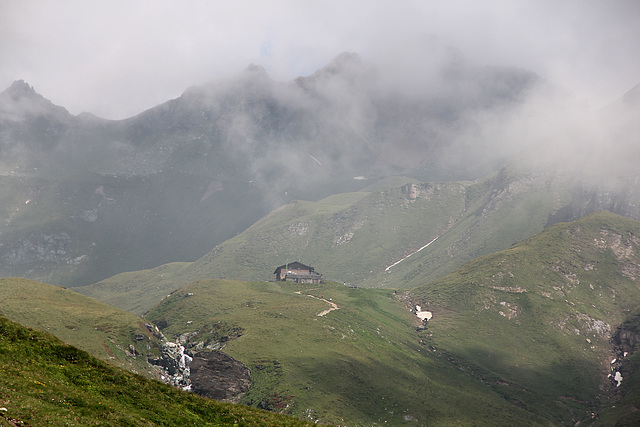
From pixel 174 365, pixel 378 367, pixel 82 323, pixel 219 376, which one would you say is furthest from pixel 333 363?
pixel 82 323

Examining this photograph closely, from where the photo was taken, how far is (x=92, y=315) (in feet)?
401

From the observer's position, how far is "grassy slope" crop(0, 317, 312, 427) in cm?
3406

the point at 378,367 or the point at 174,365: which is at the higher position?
the point at 174,365

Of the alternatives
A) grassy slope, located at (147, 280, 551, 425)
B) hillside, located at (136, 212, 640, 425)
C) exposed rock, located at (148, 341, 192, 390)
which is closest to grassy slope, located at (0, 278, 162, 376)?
exposed rock, located at (148, 341, 192, 390)

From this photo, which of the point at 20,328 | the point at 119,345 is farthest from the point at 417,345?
the point at 20,328

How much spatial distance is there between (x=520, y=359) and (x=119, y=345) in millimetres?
150810

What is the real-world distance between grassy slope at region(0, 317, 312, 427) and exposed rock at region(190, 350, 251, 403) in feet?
220

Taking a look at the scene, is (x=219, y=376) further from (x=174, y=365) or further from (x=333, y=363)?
(x=333, y=363)

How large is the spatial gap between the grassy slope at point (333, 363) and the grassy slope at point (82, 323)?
82.1 feet

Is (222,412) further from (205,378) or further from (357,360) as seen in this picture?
(357,360)

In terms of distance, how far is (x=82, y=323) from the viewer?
11425 cm

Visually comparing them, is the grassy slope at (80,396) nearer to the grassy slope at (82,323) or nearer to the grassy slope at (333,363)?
the grassy slope at (82,323)

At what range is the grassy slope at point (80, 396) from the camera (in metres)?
34.1

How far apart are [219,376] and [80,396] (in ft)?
278
